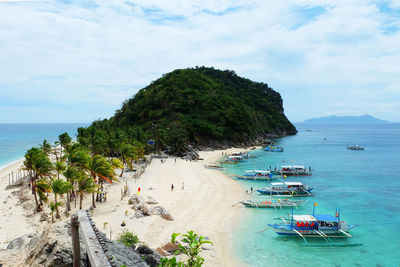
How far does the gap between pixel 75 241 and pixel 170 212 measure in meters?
21.5

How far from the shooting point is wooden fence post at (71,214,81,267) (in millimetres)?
10227

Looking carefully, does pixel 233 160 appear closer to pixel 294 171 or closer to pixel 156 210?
pixel 294 171

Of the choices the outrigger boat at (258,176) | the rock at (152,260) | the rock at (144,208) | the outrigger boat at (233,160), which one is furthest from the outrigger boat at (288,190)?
the rock at (152,260)

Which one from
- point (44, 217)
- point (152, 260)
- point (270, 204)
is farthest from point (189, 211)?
point (152, 260)

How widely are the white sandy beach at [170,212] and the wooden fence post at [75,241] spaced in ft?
17.3

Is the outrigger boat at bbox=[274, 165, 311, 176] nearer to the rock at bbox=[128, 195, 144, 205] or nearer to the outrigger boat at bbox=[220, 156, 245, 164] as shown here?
the outrigger boat at bbox=[220, 156, 245, 164]

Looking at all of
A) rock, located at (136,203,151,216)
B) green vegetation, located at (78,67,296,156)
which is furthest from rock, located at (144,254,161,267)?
green vegetation, located at (78,67,296,156)

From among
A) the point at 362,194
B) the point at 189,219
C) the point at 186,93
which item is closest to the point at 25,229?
the point at 189,219

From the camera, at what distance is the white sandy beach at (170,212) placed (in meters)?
24.4

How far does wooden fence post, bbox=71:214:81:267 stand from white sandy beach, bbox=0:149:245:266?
5279 millimetres

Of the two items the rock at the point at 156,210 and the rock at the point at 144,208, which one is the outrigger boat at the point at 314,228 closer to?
the rock at the point at 156,210

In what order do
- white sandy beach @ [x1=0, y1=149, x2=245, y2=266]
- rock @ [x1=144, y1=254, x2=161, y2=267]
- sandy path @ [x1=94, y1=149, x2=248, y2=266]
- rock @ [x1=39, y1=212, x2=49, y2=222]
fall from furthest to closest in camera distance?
rock @ [x1=39, y1=212, x2=49, y2=222]
sandy path @ [x1=94, y1=149, x2=248, y2=266]
white sandy beach @ [x1=0, y1=149, x2=245, y2=266]
rock @ [x1=144, y1=254, x2=161, y2=267]

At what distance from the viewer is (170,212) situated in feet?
103

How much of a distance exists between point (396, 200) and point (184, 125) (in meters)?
69.5
